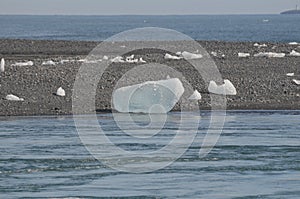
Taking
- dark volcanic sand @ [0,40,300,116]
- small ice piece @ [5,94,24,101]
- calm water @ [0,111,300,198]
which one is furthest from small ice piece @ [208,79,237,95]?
small ice piece @ [5,94,24,101]

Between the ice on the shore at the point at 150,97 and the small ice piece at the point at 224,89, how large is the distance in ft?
4.50

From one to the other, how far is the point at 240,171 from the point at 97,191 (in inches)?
115

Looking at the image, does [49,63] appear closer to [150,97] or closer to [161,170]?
[150,97]

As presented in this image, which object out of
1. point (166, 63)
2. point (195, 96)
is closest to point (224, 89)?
point (195, 96)

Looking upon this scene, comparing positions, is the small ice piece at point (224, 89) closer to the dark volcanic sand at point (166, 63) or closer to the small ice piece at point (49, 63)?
the dark volcanic sand at point (166, 63)

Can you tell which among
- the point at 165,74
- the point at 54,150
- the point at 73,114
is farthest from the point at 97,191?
the point at 165,74

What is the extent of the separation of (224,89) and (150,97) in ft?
7.84

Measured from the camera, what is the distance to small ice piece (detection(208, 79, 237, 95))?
2998 centimetres

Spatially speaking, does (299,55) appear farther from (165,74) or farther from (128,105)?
(128,105)

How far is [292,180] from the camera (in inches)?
707

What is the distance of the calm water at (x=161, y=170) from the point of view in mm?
17109

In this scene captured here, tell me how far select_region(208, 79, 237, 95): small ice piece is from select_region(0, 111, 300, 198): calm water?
158 inches

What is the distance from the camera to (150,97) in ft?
93.9

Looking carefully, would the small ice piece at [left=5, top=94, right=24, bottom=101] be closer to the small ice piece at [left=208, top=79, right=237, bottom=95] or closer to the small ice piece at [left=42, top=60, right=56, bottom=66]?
the small ice piece at [left=208, top=79, right=237, bottom=95]
